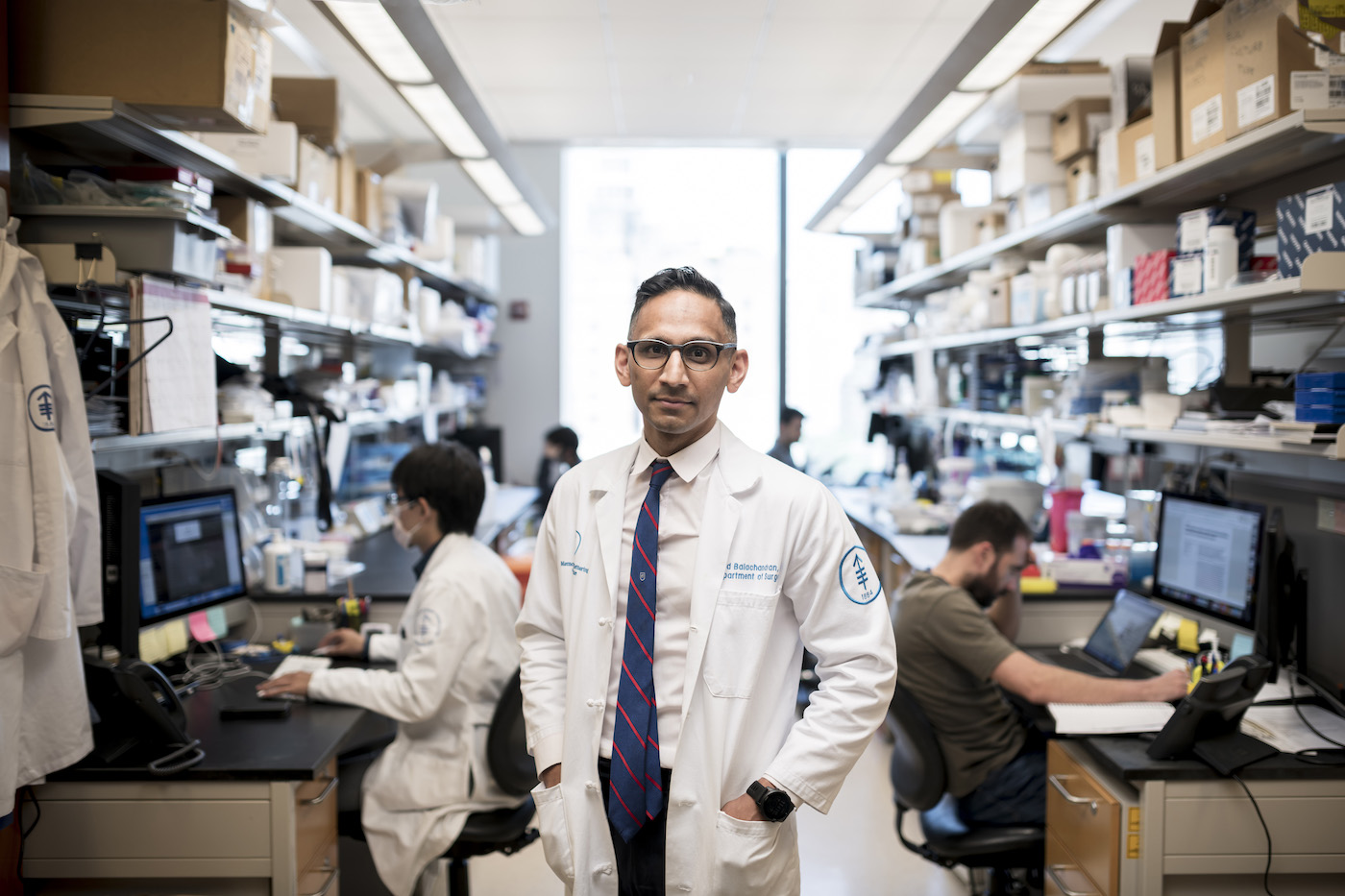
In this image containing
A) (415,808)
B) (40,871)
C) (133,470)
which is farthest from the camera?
(133,470)

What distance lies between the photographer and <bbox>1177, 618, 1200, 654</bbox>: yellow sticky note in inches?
104

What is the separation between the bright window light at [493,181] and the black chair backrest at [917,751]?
8.51 feet

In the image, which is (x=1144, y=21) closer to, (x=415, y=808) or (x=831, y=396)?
(x=831, y=396)

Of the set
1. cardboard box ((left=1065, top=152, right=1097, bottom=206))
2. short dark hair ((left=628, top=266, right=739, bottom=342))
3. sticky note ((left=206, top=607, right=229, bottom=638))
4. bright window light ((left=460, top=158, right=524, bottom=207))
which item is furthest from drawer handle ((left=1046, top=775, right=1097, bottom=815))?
bright window light ((left=460, top=158, right=524, bottom=207))

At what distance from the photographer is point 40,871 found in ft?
5.92

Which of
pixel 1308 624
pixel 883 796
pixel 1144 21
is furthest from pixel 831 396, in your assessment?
pixel 1308 624

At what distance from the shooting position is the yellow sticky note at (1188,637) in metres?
2.63

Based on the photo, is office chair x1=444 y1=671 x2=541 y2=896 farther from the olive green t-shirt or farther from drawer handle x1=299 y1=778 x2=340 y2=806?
the olive green t-shirt

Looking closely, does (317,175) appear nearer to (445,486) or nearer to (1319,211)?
(445,486)

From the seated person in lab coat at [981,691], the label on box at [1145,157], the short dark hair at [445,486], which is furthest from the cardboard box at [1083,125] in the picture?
the short dark hair at [445,486]

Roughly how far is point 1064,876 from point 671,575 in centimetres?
128

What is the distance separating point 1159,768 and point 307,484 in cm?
303

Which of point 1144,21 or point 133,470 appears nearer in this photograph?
point 133,470

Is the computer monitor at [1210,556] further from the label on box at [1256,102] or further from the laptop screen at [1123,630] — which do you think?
the label on box at [1256,102]
